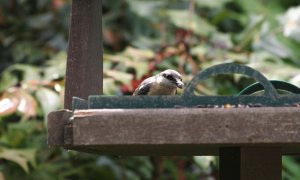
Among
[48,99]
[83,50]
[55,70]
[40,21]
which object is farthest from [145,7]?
[83,50]

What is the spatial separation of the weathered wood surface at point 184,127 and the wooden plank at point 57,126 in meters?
0.10

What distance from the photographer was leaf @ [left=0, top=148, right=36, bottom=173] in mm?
4203

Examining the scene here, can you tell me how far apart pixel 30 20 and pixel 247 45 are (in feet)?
4.77

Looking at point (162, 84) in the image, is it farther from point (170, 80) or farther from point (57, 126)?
point (57, 126)

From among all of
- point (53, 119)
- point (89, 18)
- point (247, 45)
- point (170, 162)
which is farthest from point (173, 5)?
point (53, 119)

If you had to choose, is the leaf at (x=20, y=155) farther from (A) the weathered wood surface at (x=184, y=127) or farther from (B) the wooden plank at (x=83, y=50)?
(A) the weathered wood surface at (x=184, y=127)

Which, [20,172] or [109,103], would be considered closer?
[109,103]

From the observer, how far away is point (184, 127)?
6.19 feet

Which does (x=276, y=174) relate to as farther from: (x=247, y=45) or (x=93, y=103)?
(x=247, y=45)

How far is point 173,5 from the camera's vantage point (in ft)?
18.2

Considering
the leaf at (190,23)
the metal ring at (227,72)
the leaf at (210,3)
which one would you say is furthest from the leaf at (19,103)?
the metal ring at (227,72)

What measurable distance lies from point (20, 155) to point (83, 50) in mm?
2048

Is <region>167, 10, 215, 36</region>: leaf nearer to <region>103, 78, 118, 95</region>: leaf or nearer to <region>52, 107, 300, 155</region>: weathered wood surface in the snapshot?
<region>103, 78, 118, 95</region>: leaf

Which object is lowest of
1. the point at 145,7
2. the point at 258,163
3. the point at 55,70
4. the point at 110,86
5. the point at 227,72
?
the point at 258,163
